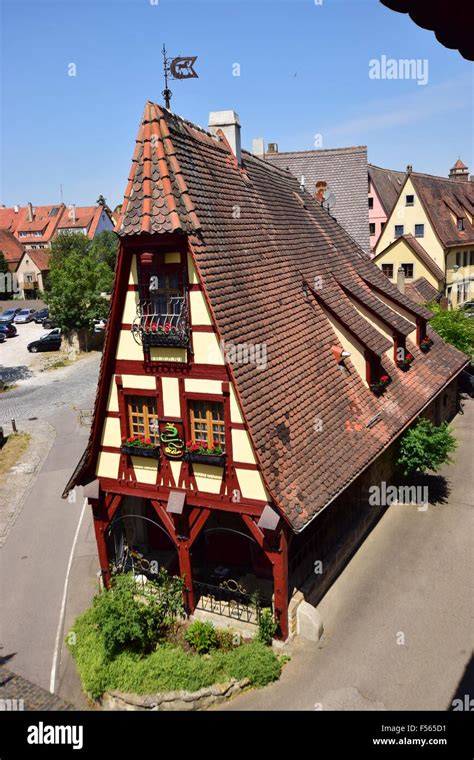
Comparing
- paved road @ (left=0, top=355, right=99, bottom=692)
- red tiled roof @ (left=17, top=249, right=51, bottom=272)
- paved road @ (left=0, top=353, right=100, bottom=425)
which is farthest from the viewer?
red tiled roof @ (left=17, top=249, right=51, bottom=272)

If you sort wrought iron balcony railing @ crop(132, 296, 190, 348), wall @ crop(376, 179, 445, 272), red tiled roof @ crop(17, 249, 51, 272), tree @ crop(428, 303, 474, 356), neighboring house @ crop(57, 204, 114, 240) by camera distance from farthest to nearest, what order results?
neighboring house @ crop(57, 204, 114, 240), red tiled roof @ crop(17, 249, 51, 272), wall @ crop(376, 179, 445, 272), tree @ crop(428, 303, 474, 356), wrought iron balcony railing @ crop(132, 296, 190, 348)

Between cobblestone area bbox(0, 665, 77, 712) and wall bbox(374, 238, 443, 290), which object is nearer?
cobblestone area bbox(0, 665, 77, 712)

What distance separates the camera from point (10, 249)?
265 ft

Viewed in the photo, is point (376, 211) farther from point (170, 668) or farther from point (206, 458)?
point (170, 668)

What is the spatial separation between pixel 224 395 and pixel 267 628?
16.3ft

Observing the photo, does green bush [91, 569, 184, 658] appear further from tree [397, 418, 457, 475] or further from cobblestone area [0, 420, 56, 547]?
cobblestone area [0, 420, 56, 547]

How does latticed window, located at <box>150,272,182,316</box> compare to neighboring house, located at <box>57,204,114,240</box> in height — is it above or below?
below

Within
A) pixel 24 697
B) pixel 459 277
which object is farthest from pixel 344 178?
pixel 24 697

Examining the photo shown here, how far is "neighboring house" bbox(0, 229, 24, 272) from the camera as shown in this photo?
261 feet

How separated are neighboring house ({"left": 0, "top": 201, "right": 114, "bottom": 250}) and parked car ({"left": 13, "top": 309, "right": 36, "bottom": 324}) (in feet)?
74.6

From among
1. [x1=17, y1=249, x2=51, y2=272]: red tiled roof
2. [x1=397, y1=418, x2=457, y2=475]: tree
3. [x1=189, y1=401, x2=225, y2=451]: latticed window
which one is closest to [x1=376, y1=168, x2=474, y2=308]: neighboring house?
[x1=397, y1=418, x2=457, y2=475]: tree

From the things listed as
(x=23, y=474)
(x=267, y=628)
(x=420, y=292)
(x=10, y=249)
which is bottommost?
(x=23, y=474)
